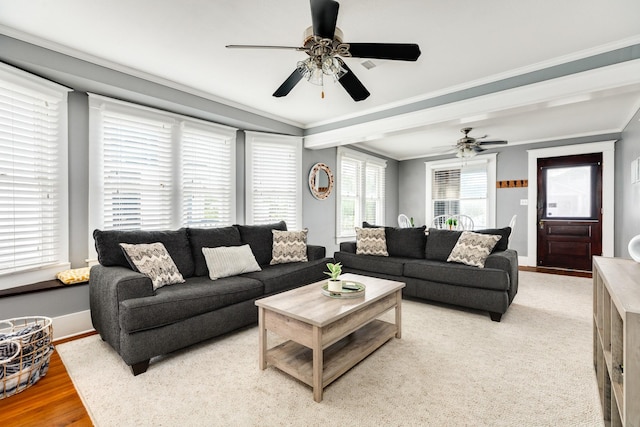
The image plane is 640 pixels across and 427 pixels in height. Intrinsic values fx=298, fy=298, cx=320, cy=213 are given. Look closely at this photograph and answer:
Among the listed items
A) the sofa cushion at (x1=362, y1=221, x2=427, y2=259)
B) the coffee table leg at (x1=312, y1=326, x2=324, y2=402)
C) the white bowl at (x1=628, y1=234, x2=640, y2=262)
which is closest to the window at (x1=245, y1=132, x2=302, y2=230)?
the sofa cushion at (x1=362, y1=221, x2=427, y2=259)

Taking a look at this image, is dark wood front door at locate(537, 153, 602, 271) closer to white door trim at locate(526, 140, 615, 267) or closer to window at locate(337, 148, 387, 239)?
white door trim at locate(526, 140, 615, 267)

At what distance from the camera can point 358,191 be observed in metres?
6.19

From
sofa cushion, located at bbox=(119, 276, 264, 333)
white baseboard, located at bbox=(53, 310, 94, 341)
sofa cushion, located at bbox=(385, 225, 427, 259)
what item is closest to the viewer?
sofa cushion, located at bbox=(119, 276, 264, 333)

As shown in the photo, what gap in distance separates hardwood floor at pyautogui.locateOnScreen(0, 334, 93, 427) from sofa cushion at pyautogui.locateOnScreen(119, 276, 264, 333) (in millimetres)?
454

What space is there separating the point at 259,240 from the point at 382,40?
8.10 feet

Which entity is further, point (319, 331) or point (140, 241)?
point (140, 241)

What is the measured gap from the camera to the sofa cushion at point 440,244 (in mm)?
3785

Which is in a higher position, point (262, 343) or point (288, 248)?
point (288, 248)

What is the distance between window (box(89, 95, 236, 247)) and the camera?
3.03 metres

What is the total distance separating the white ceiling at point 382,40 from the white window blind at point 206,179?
0.62 meters

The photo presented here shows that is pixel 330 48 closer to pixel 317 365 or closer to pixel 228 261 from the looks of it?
pixel 317 365

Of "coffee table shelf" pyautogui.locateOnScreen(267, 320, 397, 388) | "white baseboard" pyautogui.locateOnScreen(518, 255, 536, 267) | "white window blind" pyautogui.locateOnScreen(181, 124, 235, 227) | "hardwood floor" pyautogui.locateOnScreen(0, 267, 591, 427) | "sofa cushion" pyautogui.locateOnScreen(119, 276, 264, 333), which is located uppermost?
"white window blind" pyautogui.locateOnScreen(181, 124, 235, 227)

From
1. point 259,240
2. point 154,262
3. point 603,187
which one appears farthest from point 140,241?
point 603,187

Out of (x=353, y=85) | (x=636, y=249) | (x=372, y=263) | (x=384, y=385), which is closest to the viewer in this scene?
(x=636, y=249)
